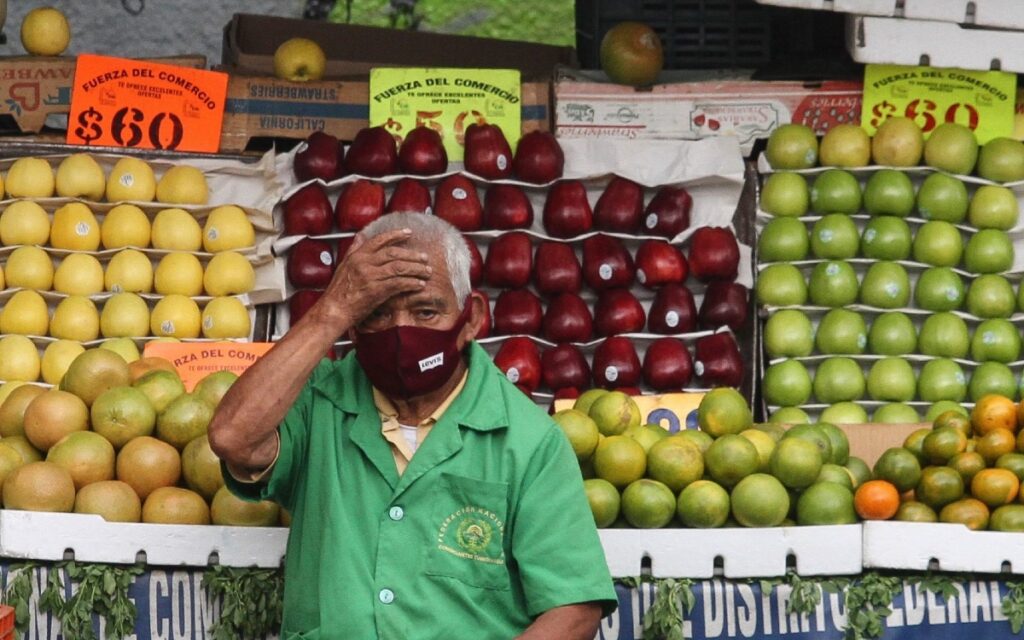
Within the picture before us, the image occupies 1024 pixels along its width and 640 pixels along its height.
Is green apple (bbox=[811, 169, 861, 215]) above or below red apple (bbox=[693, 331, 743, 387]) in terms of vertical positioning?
above

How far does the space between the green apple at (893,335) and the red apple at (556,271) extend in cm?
114

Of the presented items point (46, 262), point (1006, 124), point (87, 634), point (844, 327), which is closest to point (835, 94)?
point (1006, 124)

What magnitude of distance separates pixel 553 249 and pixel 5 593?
2.71 metres

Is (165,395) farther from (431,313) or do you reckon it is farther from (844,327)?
(844,327)

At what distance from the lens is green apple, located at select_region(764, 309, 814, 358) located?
5461mm

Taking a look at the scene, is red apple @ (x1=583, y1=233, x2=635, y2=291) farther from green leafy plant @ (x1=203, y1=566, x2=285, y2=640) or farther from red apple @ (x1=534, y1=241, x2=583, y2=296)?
green leafy plant @ (x1=203, y1=566, x2=285, y2=640)

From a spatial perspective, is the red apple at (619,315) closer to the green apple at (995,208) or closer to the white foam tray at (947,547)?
the green apple at (995,208)

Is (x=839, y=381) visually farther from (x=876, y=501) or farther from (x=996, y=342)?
(x=876, y=501)

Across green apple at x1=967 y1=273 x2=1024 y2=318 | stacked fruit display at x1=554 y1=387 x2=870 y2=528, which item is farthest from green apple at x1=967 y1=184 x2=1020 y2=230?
stacked fruit display at x1=554 y1=387 x2=870 y2=528

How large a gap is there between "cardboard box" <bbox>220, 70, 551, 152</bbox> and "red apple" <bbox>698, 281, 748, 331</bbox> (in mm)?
1028

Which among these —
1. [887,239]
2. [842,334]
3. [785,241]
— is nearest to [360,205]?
[785,241]

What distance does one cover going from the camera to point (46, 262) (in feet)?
17.7

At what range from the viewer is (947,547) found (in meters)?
3.57

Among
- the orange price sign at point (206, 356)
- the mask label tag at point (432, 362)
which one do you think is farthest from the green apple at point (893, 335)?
the mask label tag at point (432, 362)
